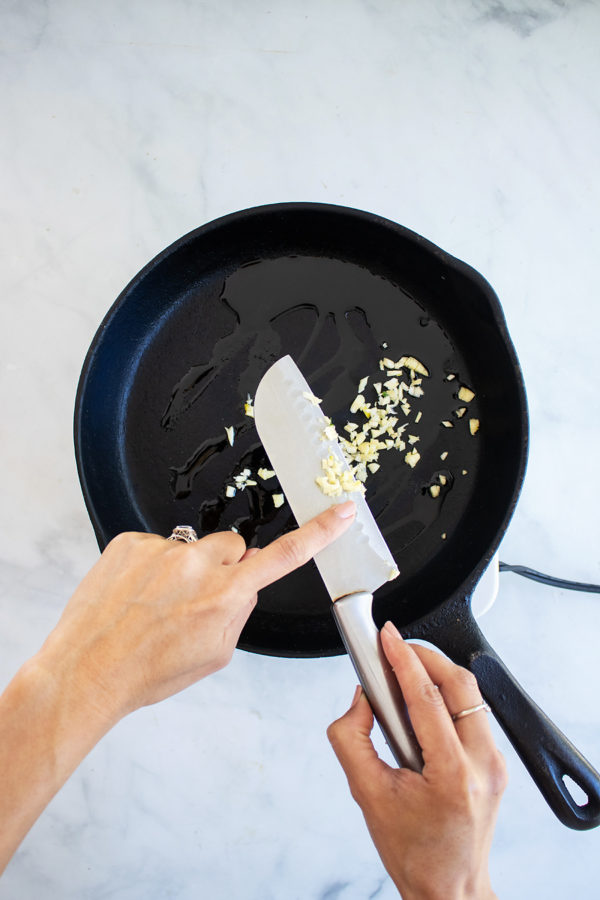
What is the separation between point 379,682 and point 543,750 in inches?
6.3

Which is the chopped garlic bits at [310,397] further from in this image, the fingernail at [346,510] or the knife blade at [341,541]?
the fingernail at [346,510]

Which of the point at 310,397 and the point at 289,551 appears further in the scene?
the point at 310,397

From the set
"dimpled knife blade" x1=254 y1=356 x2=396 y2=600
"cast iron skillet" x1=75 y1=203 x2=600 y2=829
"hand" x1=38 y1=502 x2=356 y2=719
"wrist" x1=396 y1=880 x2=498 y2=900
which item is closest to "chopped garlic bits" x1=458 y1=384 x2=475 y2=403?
"cast iron skillet" x1=75 y1=203 x2=600 y2=829

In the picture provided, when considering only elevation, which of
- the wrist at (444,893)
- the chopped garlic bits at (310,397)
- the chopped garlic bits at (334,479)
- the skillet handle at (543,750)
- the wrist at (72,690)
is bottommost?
Result: the wrist at (444,893)

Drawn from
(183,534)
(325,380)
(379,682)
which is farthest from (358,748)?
(325,380)

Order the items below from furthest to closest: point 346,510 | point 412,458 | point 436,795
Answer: point 412,458
point 346,510
point 436,795

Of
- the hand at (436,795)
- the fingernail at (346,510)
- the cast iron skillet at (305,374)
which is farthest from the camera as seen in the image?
the cast iron skillet at (305,374)

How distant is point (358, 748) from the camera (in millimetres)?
496

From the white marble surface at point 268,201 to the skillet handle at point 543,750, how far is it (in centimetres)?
21

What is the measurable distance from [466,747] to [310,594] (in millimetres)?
246

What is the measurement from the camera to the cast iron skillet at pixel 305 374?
2.15 ft

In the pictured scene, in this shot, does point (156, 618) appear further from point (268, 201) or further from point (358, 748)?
point (268, 201)

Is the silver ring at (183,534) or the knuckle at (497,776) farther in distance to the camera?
the silver ring at (183,534)

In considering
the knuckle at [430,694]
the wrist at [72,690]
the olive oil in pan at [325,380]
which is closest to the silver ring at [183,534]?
the olive oil in pan at [325,380]
